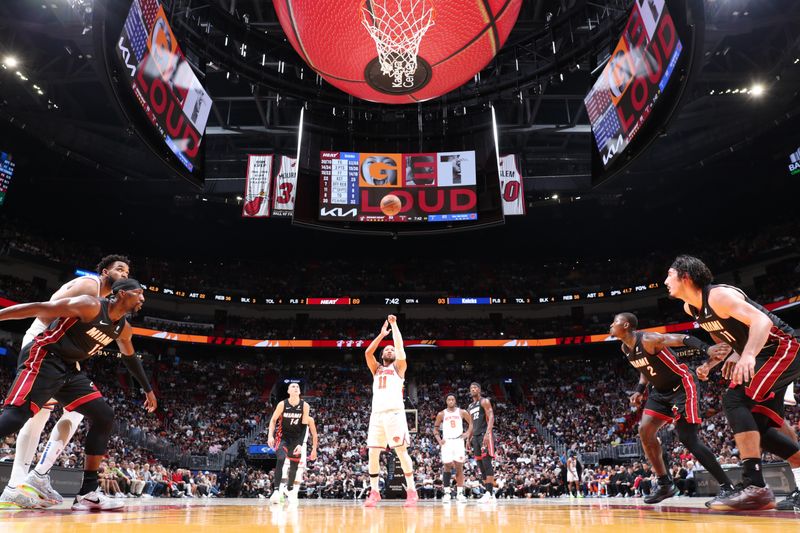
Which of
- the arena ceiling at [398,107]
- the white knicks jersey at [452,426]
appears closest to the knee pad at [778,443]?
the white knicks jersey at [452,426]

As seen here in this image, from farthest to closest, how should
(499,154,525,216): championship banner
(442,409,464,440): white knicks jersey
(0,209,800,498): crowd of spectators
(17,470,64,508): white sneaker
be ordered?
1. (0,209,800,498): crowd of spectators
2. (499,154,525,216): championship banner
3. (442,409,464,440): white knicks jersey
4. (17,470,64,508): white sneaker

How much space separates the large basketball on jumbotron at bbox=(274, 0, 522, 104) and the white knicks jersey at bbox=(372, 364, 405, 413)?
313cm

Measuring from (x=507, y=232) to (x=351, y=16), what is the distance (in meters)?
26.5

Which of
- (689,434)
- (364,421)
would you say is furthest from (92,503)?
(364,421)

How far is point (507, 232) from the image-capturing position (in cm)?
3020

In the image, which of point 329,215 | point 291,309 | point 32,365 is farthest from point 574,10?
point 291,309

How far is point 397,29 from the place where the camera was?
471 cm

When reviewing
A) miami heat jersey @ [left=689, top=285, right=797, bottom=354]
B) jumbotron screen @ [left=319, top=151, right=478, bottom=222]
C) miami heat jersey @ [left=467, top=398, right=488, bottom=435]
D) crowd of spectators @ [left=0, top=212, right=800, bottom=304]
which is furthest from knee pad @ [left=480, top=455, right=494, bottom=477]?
crowd of spectators @ [left=0, top=212, right=800, bottom=304]

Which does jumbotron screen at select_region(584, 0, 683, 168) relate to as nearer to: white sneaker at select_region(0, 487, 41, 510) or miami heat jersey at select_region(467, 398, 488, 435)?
miami heat jersey at select_region(467, 398, 488, 435)

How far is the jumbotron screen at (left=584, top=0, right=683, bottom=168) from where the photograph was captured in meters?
7.41

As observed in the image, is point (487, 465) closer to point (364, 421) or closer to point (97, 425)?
point (97, 425)

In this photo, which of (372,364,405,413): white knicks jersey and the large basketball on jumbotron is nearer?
the large basketball on jumbotron

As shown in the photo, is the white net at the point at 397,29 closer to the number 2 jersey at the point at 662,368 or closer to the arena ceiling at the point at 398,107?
the number 2 jersey at the point at 662,368

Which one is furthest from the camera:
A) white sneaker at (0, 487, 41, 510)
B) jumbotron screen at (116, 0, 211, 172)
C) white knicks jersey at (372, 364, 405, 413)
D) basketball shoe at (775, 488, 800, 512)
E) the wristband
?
jumbotron screen at (116, 0, 211, 172)
